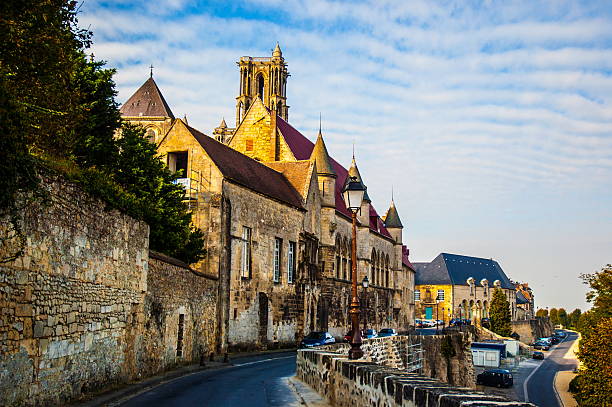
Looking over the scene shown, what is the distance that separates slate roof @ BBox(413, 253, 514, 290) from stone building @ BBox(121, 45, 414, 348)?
50.1m

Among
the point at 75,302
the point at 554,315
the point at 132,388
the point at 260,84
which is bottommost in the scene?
the point at 554,315

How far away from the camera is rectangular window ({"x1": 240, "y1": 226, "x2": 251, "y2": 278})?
32062 millimetres

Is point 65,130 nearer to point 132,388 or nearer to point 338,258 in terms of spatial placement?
point 132,388

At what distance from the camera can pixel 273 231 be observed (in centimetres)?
3519

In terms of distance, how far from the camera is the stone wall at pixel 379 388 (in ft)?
20.4

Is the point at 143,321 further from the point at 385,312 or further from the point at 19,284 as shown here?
the point at 385,312

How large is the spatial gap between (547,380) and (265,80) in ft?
187

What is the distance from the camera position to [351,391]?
10.8 meters

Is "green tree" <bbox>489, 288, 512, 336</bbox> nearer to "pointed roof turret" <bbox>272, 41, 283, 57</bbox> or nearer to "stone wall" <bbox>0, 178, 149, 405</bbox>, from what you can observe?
"pointed roof turret" <bbox>272, 41, 283, 57</bbox>

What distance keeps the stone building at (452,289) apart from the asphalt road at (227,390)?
280 ft

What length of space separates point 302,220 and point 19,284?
2989 cm

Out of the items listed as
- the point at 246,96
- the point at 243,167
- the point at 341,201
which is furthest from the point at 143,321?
the point at 246,96

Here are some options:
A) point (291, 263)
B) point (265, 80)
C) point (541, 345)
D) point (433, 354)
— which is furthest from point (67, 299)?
point (541, 345)

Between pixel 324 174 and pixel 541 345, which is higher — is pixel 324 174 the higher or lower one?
the higher one
